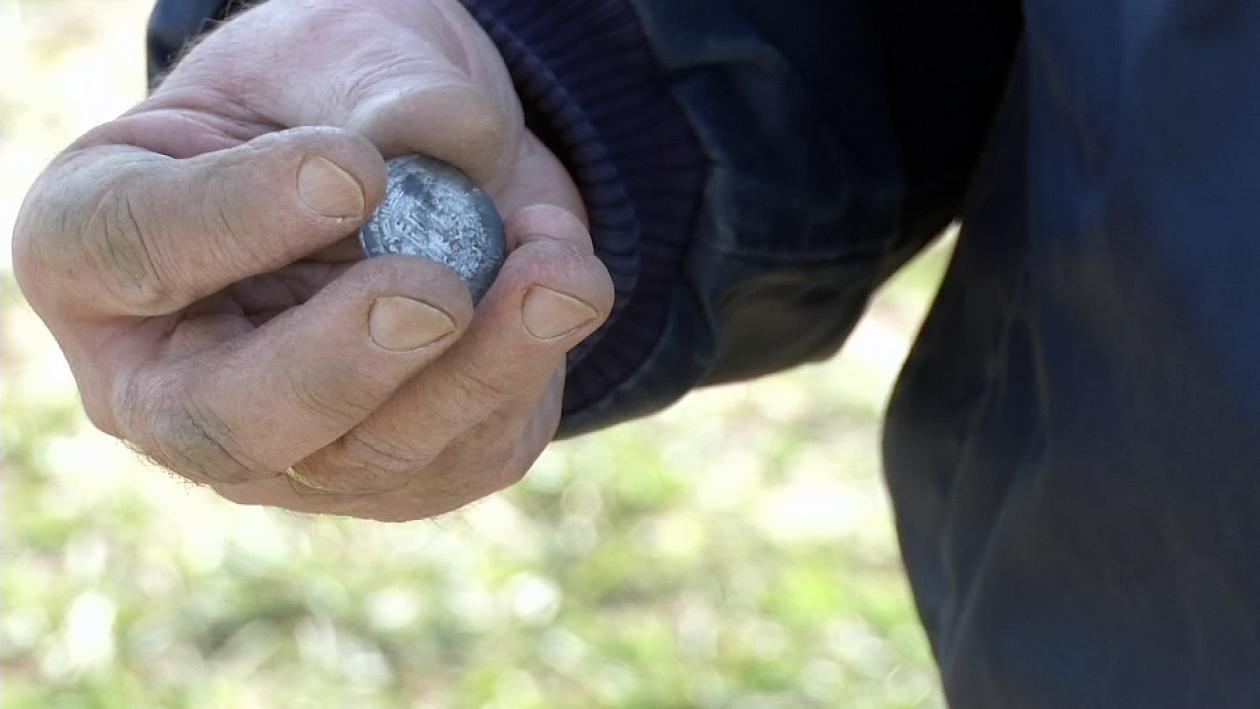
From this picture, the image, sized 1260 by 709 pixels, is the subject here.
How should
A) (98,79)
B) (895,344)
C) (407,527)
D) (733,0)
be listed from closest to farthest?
(733,0) → (407,527) → (895,344) → (98,79)

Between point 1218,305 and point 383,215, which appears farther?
point 383,215

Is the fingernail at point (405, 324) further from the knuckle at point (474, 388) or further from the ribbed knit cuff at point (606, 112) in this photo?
the ribbed knit cuff at point (606, 112)

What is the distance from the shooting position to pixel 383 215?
920mm

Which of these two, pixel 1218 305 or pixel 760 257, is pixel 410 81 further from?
pixel 1218 305

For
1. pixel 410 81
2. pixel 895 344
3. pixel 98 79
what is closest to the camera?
pixel 410 81

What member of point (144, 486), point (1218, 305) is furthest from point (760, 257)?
point (144, 486)

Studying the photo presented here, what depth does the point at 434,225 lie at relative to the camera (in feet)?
3.02

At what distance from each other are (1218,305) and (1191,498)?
11 cm

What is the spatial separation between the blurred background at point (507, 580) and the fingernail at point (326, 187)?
1.24 meters

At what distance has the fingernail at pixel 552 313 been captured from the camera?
79 centimetres

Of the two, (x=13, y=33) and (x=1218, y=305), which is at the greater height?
(x=1218, y=305)

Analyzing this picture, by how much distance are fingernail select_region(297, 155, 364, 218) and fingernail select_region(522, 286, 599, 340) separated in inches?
4.4

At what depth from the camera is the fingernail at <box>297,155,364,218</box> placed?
743 millimetres

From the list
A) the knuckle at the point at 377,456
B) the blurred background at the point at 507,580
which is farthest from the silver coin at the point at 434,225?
the blurred background at the point at 507,580
